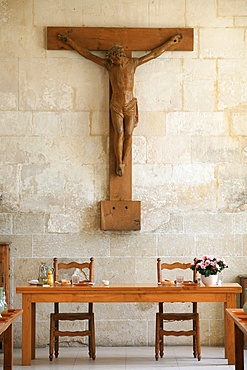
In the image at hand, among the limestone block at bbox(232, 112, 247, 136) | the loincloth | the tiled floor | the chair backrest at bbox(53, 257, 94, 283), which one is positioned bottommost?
the tiled floor

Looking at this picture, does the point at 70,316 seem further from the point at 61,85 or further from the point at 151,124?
the point at 61,85

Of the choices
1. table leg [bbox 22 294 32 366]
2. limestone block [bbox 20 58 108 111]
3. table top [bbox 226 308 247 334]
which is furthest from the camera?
limestone block [bbox 20 58 108 111]

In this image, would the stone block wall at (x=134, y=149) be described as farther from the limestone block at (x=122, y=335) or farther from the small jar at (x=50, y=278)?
the small jar at (x=50, y=278)

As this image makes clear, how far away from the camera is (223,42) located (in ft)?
25.2

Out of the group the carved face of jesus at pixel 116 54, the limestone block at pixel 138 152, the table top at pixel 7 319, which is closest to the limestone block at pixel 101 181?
the limestone block at pixel 138 152

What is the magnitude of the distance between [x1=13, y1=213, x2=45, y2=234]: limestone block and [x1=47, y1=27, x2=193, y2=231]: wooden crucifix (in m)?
0.66

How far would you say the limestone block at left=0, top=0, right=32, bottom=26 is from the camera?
7.65 m

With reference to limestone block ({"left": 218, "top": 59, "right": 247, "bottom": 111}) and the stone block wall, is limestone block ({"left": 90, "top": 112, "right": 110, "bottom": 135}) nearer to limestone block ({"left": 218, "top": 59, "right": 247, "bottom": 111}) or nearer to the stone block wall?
the stone block wall

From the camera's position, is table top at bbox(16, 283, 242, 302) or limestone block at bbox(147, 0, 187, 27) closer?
table top at bbox(16, 283, 242, 302)

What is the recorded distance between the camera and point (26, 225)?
7.53 metres

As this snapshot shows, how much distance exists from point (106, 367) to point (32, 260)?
1645 millimetres

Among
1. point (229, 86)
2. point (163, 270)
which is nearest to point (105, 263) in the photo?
point (163, 270)

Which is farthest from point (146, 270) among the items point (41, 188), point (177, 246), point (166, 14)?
point (166, 14)

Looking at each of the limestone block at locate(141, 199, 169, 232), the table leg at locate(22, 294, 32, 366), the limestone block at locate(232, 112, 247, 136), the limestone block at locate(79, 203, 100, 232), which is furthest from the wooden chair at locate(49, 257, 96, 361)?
the limestone block at locate(232, 112, 247, 136)
